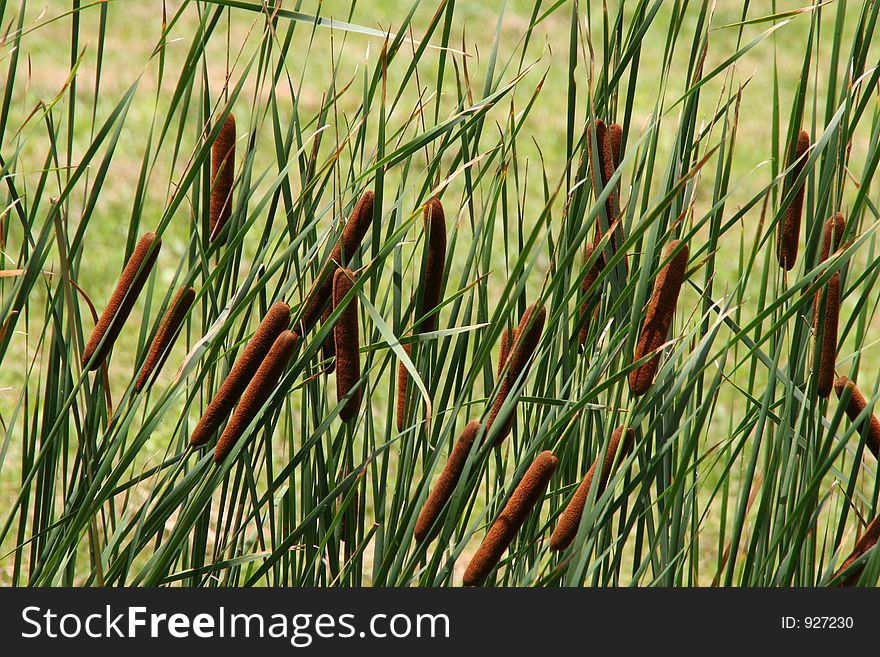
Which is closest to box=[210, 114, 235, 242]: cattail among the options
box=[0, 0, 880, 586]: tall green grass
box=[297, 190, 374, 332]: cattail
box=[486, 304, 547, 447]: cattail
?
box=[0, 0, 880, 586]: tall green grass

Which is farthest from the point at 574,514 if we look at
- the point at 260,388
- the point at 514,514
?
the point at 260,388

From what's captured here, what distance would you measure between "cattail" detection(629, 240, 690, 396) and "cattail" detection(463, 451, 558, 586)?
0.43ft

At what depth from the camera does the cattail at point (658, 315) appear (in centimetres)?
83

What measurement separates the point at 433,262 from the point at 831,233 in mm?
406

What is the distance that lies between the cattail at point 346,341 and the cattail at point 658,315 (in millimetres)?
262

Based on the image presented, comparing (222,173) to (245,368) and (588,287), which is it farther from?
(588,287)

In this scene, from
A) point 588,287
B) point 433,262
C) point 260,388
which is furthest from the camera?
point 588,287

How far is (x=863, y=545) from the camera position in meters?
0.97

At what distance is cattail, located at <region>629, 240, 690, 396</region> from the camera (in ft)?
2.71

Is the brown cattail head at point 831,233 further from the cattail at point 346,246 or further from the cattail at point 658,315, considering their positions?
the cattail at point 346,246

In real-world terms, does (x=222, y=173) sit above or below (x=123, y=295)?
above

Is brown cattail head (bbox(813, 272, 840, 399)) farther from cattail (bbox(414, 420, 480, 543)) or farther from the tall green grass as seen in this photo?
cattail (bbox(414, 420, 480, 543))

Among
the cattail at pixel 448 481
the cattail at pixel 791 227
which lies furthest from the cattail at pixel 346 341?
the cattail at pixel 791 227

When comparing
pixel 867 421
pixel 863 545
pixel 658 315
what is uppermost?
pixel 658 315
